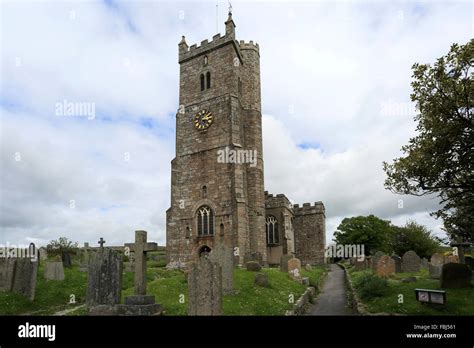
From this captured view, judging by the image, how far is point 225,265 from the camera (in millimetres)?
Answer: 11906

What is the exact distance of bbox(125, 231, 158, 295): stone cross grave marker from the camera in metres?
8.55

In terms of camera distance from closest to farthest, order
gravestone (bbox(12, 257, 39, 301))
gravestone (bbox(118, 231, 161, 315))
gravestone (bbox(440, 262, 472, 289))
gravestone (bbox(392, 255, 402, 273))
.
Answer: gravestone (bbox(118, 231, 161, 315)) < gravestone (bbox(440, 262, 472, 289)) < gravestone (bbox(12, 257, 39, 301)) < gravestone (bbox(392, 255, 402, 273))

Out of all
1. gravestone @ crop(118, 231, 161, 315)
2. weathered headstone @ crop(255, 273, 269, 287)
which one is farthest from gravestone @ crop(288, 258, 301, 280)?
gravestone @ crop(118, 231, 161, 315)

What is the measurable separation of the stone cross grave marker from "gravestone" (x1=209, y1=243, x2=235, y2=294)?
3069 mm

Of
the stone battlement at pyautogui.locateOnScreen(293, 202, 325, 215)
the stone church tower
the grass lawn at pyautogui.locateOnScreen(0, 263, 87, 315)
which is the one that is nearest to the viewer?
the grass lawn at pyautogui.locateOnScreen(0, 263, 87, 315)

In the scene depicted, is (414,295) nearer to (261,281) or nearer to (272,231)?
(261,281)

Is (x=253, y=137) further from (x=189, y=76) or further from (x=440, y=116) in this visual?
(x=440, y=116)

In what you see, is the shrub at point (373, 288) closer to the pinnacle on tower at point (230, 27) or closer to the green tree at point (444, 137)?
the green tree at point (444, 137)

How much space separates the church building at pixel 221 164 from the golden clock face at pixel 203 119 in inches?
3.0

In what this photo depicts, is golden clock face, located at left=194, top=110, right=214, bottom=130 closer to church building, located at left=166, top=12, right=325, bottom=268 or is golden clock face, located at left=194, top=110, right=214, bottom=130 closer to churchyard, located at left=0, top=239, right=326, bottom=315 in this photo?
church building, located at left=166, top=12, right=325, bottom=268

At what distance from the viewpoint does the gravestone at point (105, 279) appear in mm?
8914

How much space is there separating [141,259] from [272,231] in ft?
71.1

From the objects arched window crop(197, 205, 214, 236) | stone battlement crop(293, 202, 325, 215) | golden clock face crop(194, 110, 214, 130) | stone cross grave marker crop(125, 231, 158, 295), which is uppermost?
golden clock face crop(194, 110, 214, 130)

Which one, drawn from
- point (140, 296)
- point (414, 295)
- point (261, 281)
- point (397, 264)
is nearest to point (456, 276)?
point (414, 295)
